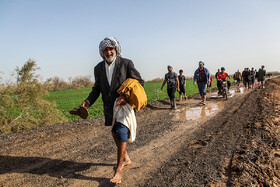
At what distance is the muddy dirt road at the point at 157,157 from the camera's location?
2.84 m

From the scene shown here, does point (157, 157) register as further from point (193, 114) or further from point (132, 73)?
point (193, 114)

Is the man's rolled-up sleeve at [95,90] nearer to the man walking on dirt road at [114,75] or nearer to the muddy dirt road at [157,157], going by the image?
the man walking on dirt road at [114,75]

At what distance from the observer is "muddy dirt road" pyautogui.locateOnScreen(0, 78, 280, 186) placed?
284 centimetres

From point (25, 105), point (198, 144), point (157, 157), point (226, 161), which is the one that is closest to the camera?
point (226, 161)

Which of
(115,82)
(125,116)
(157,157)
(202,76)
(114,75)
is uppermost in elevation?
(202,76)

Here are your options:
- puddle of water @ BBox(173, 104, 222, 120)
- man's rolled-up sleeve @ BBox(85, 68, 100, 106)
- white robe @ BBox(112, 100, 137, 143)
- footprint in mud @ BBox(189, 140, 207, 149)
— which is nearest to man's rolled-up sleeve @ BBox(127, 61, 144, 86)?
white robe @ BBox(112, 100, 137, 143)

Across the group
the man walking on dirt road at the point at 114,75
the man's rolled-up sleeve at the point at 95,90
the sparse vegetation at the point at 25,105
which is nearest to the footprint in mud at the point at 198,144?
the man walking on dirt road at the point at 114,75

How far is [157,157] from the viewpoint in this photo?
3.66 meters

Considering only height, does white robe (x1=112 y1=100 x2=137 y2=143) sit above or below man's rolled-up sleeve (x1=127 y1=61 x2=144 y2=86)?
below

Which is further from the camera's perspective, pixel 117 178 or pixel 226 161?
pixel 226 161

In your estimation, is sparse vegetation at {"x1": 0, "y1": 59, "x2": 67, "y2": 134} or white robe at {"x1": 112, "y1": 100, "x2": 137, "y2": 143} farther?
sparse vegetation at {"x1": 0, "y1": 59, "x2": 67, "y2": 134}

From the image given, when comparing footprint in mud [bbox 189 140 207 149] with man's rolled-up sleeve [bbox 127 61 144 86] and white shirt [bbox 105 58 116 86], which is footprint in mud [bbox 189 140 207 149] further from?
white shirt [bbox 105 58 116 86]

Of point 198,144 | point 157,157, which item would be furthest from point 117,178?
point 198,144

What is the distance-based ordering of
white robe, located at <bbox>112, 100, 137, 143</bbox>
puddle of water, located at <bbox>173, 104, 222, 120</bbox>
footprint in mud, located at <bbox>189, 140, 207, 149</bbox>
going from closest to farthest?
white robe, located at <bbox>112, 100, 137, 143</bbox> → footprint in mud, located at <bbox>189, 140, 207, 149</bbox> → puddle of water, located at <bbox>173, 104, 222, 120</bbox>
